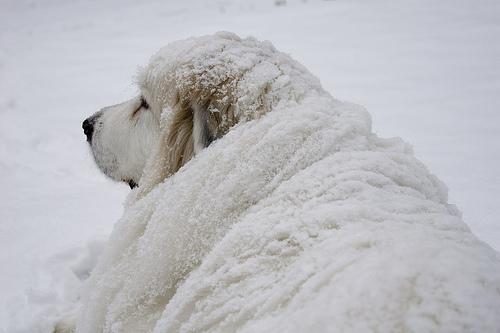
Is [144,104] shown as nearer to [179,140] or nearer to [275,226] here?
[179,140]

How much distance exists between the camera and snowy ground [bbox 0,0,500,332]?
2920 millimetres

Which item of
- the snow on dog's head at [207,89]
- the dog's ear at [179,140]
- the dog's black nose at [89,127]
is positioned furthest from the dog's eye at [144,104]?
the dog's black nose at [89,127]

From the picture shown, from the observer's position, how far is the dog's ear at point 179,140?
5.02 feet

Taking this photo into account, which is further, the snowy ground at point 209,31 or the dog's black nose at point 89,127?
the snowy ground at point 209,31

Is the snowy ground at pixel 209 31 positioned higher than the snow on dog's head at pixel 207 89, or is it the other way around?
the snow on dog's head at pixel 207 89

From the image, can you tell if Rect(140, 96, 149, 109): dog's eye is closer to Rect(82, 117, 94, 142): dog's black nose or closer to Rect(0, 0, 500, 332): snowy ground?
Rect(82, 117, 94, 142): dog's black nose

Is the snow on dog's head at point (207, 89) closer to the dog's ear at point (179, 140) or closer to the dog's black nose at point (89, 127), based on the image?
the dog's ear at point (179, 140)

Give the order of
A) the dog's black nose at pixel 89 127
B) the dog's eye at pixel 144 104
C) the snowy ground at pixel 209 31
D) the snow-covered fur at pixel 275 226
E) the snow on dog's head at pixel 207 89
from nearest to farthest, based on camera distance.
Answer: the snow-covered fur at pixel 275 226, the snow on dog's head at pixel 207 89, the dog's eye at pixel 144 104, the dog's black nose at pixel 89 127, the snowy ground at pixel 209 31

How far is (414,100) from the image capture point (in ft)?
15.0

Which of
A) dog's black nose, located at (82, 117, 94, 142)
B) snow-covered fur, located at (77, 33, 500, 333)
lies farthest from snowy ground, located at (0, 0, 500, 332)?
snow-covered fur, located at (77, 33, 500, 333)

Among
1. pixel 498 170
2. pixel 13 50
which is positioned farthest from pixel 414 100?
pixel 13 50

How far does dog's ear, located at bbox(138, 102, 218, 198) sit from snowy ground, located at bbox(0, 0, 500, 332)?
870 millimetres

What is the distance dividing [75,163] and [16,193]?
2.16ft

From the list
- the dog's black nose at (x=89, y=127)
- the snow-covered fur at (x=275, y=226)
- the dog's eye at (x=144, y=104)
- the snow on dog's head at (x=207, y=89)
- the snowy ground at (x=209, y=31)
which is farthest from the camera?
the snowy ground at (x=209, y=31)
